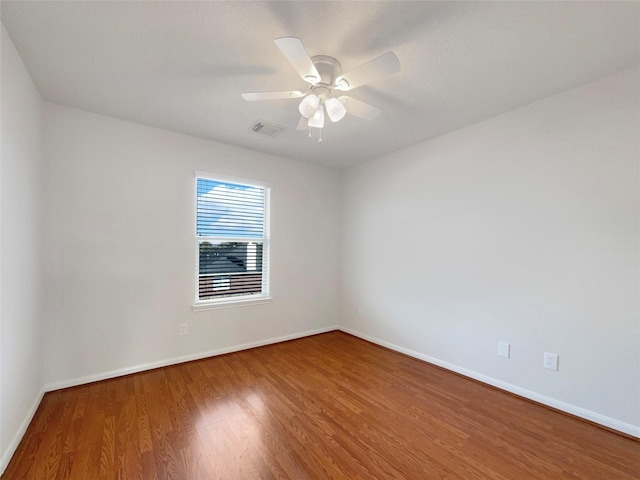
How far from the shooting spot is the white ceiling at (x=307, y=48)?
4.90 feet

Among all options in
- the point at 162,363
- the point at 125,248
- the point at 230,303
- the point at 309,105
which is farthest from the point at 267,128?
the point at 162,363

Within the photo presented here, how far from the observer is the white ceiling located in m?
1.49

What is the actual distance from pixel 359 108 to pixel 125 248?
2580mm

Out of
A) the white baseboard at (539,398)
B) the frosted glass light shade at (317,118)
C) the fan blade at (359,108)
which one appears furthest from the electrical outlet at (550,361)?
the frosted glass light shade at (317,118)

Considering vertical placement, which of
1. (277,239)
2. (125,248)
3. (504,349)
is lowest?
(504,349)

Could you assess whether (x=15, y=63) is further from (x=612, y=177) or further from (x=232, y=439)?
(x=612, y=177)

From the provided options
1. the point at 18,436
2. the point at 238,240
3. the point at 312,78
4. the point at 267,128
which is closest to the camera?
the point at 312,78

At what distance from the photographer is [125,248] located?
9.13ft

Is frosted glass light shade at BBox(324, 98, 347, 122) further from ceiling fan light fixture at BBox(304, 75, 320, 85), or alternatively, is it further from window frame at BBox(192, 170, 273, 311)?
window frame at BBox(192, 170, 273, 311)

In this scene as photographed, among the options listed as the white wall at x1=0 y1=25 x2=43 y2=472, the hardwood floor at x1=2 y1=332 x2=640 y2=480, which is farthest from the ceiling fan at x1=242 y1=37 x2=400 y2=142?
the hardwood floor at x1=2 y1=332 x2=640 y2=480

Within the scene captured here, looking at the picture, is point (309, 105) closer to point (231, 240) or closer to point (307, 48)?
point (307, 48)

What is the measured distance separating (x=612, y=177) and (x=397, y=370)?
246cm

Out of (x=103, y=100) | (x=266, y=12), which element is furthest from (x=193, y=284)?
(x=266, y=12)

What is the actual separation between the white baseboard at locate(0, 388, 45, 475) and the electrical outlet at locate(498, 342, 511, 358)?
143 inches
